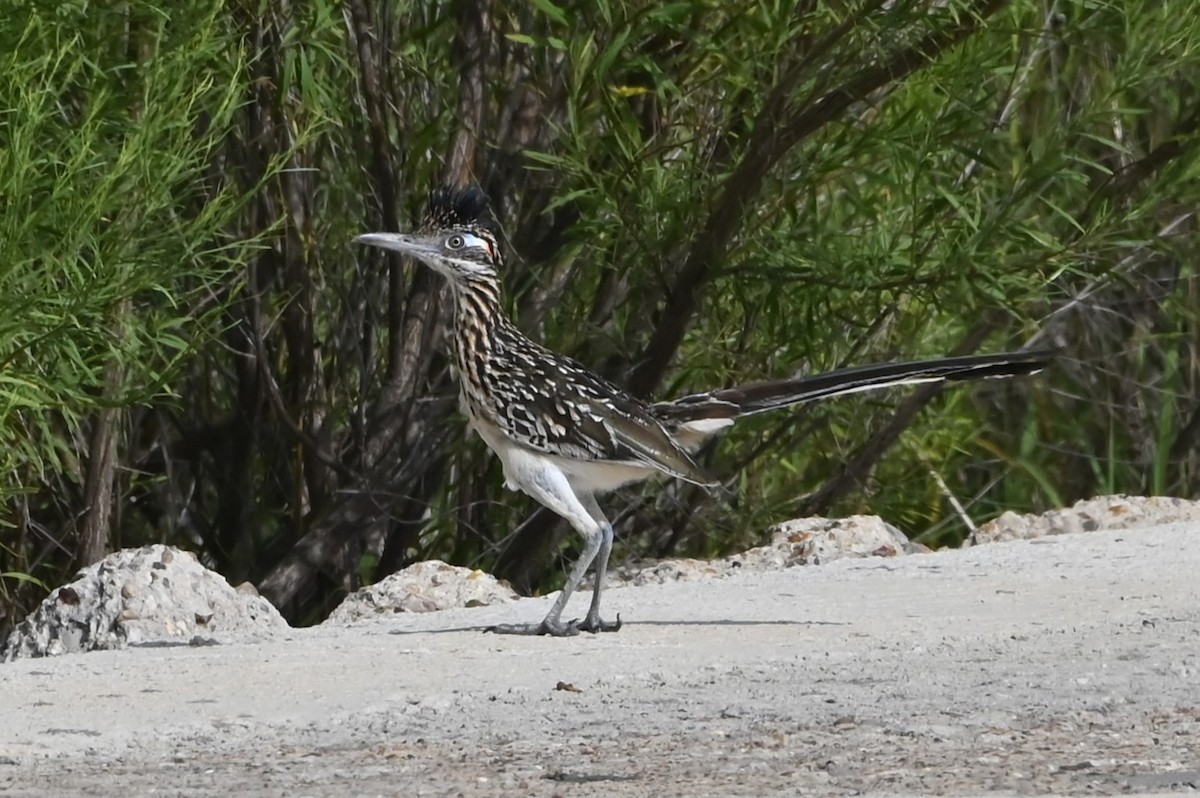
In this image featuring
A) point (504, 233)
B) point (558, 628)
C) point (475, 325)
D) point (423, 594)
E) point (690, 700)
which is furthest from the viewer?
point (504, 233)

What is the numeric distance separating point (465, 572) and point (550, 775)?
3.63m

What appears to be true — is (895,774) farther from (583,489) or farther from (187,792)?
(583,489)

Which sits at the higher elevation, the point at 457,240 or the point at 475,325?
the point at 457,240

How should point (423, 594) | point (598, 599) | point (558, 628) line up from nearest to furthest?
point (558, 628), point (598, 599), point (423, 594)

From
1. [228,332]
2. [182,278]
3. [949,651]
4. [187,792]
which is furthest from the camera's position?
[228,332]

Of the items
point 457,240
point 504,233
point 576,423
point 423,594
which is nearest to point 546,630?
point 576,423

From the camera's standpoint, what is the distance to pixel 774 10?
8.77 m


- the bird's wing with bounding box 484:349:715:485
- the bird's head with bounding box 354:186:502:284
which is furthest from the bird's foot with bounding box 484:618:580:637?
the bird's head with bounding box 354:186:502:284

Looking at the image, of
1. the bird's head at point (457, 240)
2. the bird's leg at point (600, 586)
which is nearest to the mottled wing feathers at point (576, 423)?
the bird's leg at point (600, 586)

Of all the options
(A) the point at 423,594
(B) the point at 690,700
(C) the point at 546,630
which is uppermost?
(B) the point at 690,700

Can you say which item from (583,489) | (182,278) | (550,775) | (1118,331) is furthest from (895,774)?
(1118,331)

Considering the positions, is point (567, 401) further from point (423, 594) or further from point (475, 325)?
point (423, 594)

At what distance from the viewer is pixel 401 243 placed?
8188mm

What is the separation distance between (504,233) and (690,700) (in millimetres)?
4113
